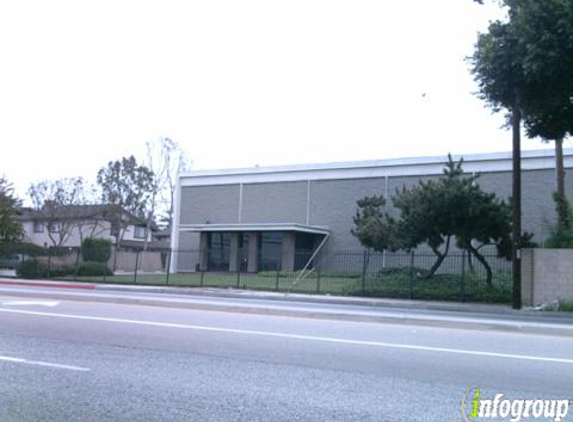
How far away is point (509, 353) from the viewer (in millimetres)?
10141

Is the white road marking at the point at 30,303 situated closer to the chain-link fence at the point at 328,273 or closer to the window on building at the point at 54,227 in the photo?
the chain-link fence at the point at 328,273

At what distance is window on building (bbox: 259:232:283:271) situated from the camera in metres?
41.7

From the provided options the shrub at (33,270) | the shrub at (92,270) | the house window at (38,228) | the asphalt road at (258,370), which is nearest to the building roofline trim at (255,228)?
the shrub at (92,270)

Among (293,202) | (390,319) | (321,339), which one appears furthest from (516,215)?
(293,202)

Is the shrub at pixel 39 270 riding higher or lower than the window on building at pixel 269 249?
lower

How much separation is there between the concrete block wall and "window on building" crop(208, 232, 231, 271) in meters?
23.5

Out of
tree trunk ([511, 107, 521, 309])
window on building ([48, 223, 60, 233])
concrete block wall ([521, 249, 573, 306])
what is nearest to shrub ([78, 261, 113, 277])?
window on building ([48, 223, 60, 233])

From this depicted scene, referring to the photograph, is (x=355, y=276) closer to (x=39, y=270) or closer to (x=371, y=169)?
(x=371, y=169)

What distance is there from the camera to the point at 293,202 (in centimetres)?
4419

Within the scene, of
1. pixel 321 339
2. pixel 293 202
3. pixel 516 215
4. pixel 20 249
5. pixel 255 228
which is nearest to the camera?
pixel 321 339

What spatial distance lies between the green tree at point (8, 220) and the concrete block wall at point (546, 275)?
30298 millimetres

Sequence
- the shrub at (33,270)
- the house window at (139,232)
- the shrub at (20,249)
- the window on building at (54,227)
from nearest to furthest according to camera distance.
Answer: the shrub at (33,270) < the shrub at (20,249) < the window on building at (54,227) < the house window at (139,232)

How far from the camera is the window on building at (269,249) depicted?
41656mm

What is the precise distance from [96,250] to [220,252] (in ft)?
29.1
